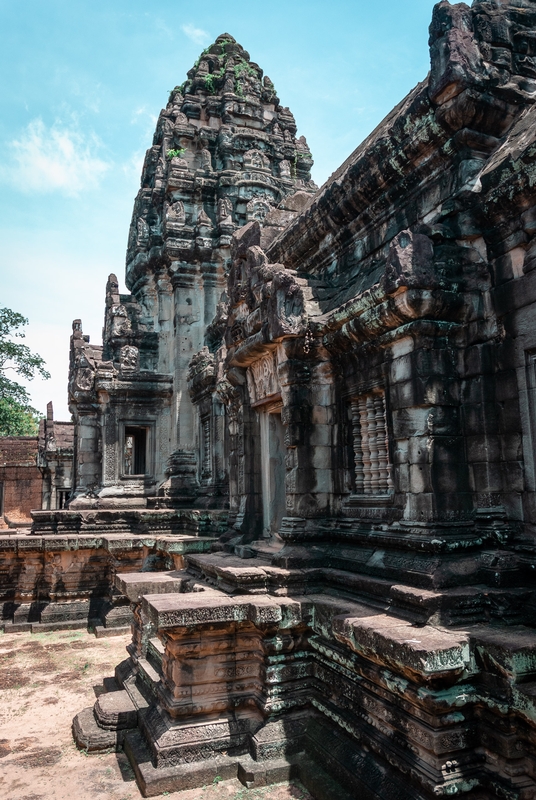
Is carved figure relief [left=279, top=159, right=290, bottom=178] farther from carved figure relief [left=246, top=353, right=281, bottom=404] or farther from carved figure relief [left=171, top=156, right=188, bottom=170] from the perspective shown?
carved figure relief [left=246, top=353, right=281, bottom=404]

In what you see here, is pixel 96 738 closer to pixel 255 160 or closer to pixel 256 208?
pixel 256 208

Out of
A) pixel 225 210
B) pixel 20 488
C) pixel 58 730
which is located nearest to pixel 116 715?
pixel 58 730

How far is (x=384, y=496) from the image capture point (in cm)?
530

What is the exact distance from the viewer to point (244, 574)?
5461 mm

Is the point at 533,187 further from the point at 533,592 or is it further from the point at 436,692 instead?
the point at 436,692

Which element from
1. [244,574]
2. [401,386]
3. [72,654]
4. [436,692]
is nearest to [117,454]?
[72,654]

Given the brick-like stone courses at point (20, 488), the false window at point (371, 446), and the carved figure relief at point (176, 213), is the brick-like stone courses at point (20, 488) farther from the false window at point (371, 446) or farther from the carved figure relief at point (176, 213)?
the false window at point (371, 446)

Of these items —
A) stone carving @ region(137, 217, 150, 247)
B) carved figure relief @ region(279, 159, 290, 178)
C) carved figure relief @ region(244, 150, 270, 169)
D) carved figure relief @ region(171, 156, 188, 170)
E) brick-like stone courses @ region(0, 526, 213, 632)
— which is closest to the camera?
brick-like stone courses @ region(0, 526, 213, 632)

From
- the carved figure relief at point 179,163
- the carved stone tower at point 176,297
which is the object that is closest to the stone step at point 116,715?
the carved stone tower at point 176,297

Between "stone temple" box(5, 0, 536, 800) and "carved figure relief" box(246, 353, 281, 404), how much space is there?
0.09ft

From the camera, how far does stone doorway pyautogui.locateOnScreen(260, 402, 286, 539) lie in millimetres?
6918

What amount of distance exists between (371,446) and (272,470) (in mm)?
1734

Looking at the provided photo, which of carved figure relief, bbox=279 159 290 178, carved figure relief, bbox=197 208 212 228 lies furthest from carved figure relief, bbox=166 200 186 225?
carved figure relief, bbox=279 159 290 178

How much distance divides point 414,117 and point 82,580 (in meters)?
10.4
